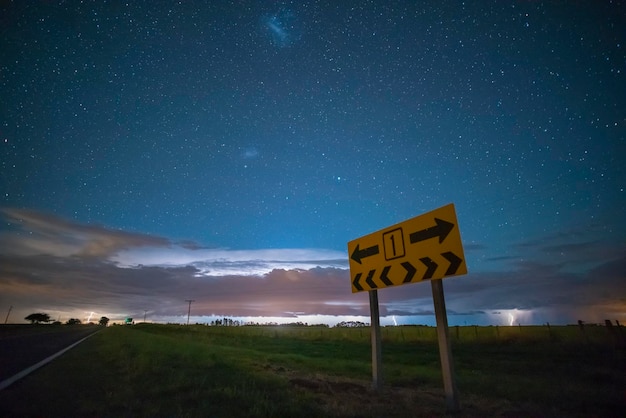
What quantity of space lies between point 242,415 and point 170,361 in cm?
869

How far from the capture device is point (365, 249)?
9.63 metres

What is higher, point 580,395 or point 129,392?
point 129,392

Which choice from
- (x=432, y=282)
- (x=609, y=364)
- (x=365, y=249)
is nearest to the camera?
(x=432, y=282)

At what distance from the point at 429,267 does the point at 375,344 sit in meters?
2.97

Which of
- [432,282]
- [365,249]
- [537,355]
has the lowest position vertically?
[537,355]

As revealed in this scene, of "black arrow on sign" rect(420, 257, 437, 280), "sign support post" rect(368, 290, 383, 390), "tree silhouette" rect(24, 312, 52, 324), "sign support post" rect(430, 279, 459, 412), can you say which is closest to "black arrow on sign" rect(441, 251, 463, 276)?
"black arrow on sign" rect(420, 257, 437, 280)

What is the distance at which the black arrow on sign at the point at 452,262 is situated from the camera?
6742 mm

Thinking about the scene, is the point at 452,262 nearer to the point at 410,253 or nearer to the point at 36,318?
the point at 410,253

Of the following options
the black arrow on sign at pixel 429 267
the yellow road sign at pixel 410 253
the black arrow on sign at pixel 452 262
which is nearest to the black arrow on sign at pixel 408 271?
the yellow road sign at pixel 410 253

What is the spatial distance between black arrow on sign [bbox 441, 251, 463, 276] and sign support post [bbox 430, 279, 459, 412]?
46 centimetres

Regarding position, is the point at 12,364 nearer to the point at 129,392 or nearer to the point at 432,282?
the point at 129,392

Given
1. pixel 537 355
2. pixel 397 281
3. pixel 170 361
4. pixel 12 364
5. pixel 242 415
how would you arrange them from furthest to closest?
1. pixel 537 355
2. pixel 170 361
3. pixel 12 364
4. pixel 397 281
5. pixel 242 415

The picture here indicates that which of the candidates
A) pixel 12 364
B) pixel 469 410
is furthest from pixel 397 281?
pixel 12 364

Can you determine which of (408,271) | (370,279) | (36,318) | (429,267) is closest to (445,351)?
(429,267)
